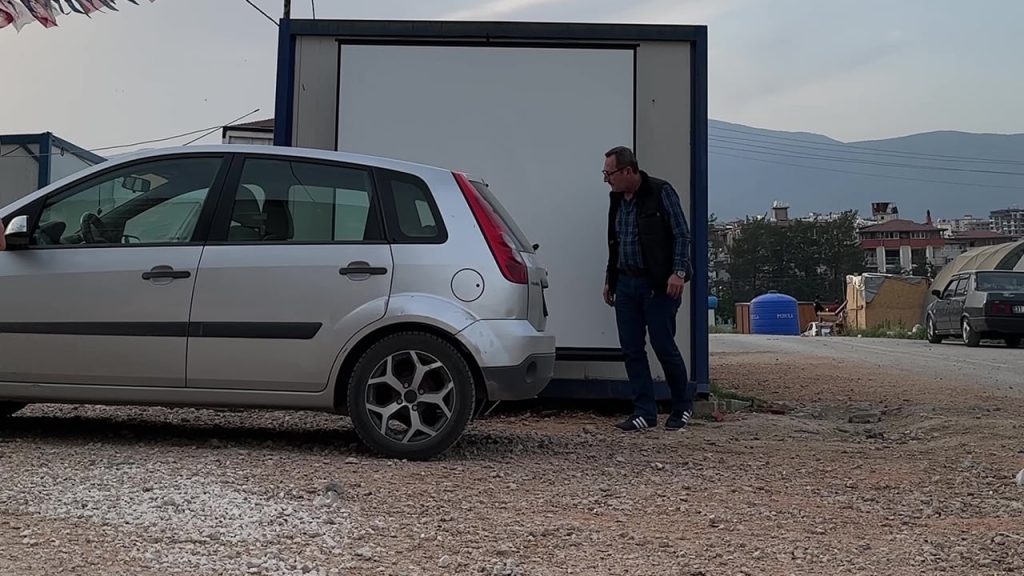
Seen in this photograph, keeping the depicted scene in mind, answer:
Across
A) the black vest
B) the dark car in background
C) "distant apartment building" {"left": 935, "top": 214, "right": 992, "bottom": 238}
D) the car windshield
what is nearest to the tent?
the dark car in background

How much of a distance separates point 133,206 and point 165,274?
1.58ft

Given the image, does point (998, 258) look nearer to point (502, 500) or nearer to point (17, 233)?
point (502, 500)

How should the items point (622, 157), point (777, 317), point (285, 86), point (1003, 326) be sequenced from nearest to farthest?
point (622, 157)
point (285, 86)
point (1003, 326)
point (777, 317)

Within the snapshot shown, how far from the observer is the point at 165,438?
18.3 feet

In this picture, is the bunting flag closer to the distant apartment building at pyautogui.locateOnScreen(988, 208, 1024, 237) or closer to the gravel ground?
Result: the gravel ground

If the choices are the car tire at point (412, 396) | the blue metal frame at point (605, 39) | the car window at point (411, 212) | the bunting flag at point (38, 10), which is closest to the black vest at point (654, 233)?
the blue metal frame at point (605, 39)

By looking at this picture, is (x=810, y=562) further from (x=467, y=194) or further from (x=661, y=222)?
(x=661, y=222)

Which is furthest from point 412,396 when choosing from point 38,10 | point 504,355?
point 38,10

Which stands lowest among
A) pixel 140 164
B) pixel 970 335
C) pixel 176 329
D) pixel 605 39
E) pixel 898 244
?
pixel 176 329

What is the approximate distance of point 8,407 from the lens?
5918 millimetres

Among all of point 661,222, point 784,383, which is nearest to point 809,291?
point 784,383

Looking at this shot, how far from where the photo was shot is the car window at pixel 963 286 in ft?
66.0

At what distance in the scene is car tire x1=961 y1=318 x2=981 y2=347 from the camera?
19500 millimetres

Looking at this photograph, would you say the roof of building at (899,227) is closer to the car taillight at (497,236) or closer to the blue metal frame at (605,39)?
the blue metal frame at (605,39)
